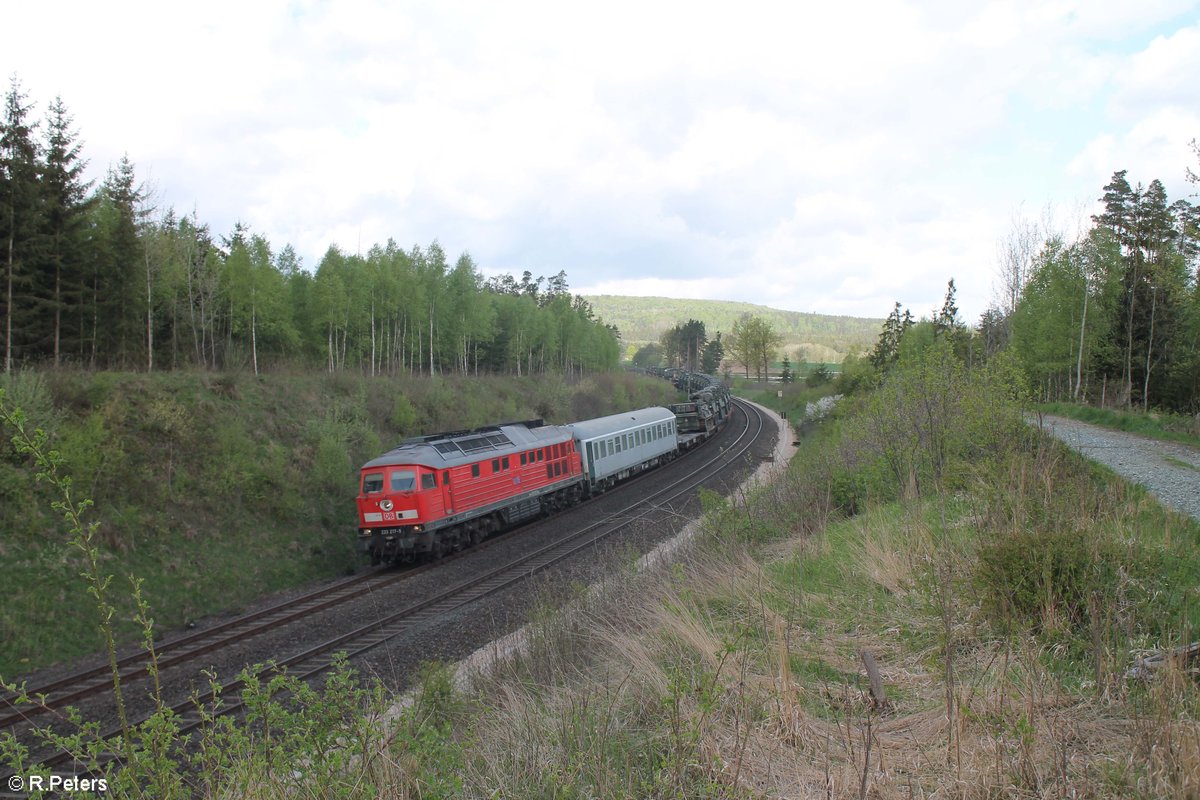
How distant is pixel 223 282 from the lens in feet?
112

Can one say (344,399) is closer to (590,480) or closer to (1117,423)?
(590,480)

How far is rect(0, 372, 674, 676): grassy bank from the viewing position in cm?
1358

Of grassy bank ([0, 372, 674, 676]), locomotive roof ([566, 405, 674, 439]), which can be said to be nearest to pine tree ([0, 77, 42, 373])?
grassy bank ([0, 372, 674, 676])

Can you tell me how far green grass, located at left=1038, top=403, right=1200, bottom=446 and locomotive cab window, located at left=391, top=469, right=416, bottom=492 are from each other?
1606 centimetres

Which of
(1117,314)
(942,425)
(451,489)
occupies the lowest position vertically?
(451,489)

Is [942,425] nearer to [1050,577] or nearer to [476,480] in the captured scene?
[1050,577]

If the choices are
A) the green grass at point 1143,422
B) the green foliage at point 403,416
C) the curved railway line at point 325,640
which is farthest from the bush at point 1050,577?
the green foliage at point 403,416

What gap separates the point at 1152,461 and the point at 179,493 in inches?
873

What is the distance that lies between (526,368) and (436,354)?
16.6 metres

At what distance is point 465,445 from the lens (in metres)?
19.4

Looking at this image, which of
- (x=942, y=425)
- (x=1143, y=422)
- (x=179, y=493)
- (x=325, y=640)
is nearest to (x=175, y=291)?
(x=179, y=493)

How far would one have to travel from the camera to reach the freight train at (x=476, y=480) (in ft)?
55.5

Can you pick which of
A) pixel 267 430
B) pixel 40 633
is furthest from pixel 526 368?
pixel 40 633

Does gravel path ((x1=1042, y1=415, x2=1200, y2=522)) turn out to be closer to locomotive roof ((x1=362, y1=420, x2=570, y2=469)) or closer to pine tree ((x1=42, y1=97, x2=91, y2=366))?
locomotive roof ((x1=362, y1=420, x2=570, y2=469))
